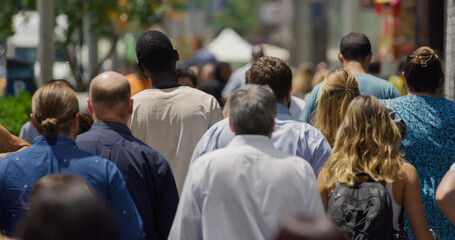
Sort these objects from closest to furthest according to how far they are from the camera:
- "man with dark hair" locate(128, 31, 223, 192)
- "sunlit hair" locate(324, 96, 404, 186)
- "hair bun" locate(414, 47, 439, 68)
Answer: "sunlit hair" locate(324, 96, 404, 186)
"man with dark hair" locate(128, 31, 223, 192)
"hair bun" locate(414, 47, 439, 68)

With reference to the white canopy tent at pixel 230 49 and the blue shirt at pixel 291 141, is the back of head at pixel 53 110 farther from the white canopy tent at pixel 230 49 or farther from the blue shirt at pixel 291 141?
the white canopy tent at pixel 230 49

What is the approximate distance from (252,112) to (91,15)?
12649mm

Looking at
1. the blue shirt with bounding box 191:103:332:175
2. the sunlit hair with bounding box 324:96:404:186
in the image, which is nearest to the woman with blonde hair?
the blue shirt with bounding box 191:103:332:175

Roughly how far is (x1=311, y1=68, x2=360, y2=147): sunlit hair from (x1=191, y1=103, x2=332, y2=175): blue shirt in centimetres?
70

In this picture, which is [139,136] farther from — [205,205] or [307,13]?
[307,13]

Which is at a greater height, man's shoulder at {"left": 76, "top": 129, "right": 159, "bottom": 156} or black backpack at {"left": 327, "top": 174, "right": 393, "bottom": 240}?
man's shoulder at {"left": 76, "top": 129, "right": 159, "bottom": 156}

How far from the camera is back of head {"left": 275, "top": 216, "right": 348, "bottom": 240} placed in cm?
201

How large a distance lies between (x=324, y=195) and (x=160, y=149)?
1479mm

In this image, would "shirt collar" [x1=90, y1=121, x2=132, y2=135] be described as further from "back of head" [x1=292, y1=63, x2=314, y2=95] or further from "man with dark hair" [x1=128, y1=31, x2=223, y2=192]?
"back of head" [x1=292, y1=63, x2=314, y2=95]

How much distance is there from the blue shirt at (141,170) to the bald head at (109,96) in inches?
2.5

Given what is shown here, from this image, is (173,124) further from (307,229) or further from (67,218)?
(307,229)

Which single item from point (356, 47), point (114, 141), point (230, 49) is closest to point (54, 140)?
point (114, 141)

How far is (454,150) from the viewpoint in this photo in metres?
5.43

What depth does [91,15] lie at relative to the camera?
627 inches
